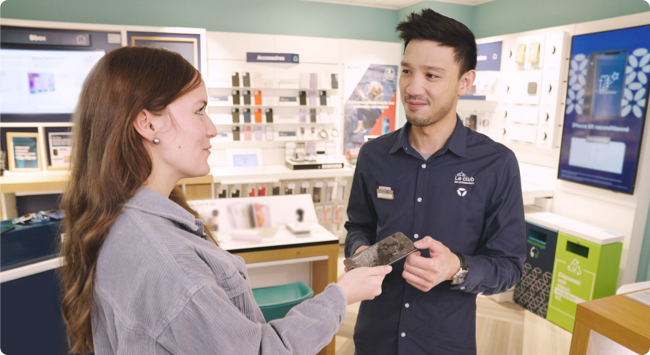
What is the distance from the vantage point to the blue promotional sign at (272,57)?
5.06 metres

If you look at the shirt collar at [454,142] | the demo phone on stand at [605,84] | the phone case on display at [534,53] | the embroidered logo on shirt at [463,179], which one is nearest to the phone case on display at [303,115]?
the phone case on display at [534,53]

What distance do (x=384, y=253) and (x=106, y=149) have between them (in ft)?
2.74

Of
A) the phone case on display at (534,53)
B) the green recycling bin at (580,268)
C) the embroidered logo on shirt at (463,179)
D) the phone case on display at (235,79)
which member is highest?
the phone case on display at (534,53)

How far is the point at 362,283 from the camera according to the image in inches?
42.9

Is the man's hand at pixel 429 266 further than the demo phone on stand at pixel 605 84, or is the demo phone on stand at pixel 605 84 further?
the demo phone on stand at pixel 605 84

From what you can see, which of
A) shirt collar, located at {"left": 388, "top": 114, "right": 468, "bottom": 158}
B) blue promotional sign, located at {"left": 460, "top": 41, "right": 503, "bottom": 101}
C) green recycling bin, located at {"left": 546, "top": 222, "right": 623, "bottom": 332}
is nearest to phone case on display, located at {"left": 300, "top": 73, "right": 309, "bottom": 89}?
blue promotional sign, located at {"left": 460, "top": 41, "right": 503, "bottom": 101}

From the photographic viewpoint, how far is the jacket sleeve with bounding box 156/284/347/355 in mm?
740

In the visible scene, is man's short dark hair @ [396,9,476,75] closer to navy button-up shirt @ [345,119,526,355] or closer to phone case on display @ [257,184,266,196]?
navy button-up shirt @ [345,119,526,355]

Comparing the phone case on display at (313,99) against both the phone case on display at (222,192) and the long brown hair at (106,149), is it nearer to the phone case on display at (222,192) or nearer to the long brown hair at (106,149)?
the phone case on display at (222,192)

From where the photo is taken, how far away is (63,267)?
98 centimetres

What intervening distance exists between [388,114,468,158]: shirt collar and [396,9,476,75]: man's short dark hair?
0.70 ft

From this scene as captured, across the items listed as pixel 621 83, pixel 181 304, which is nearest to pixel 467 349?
pixel 181 304

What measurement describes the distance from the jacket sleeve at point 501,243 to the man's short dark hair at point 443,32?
1.31 feet

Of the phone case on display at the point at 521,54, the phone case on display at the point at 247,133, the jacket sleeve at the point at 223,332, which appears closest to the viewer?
the jacket sleeve at the point at 223,332
